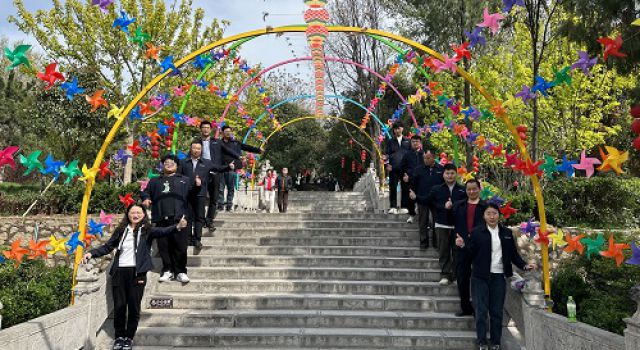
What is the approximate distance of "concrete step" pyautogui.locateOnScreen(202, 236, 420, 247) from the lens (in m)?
8.73

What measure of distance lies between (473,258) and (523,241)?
5.24 m

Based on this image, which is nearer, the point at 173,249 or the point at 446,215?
the point at 173,249

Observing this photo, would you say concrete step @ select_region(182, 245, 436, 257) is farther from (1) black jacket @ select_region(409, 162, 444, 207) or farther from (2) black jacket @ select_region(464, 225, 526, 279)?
(2) black jacket @ select_region(464, 225, 526, 279)

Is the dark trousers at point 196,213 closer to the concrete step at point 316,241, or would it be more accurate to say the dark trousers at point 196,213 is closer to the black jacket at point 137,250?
the concrete step at point 316,241

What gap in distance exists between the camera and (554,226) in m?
10.3

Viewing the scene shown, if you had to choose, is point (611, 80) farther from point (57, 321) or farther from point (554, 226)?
point (57, 321)

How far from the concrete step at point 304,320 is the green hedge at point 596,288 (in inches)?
66.2

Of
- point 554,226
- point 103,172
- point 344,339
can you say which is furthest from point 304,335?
point 554,226

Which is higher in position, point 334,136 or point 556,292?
point 334,136

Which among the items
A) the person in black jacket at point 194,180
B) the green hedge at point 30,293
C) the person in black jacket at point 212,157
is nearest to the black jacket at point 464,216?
the person in black jacket at point 194,180

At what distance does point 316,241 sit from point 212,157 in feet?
8.27

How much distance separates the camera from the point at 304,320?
6230mm

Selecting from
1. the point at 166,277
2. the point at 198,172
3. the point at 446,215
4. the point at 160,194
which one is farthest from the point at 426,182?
the point at 166,277

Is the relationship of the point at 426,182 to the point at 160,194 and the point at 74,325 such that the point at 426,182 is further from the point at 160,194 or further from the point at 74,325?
the point at 74,325
